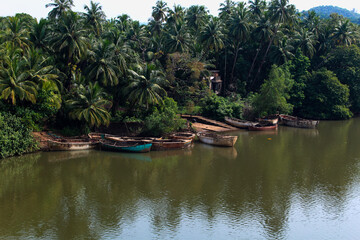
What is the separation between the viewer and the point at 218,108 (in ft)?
159

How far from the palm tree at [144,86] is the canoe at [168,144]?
4888 mm

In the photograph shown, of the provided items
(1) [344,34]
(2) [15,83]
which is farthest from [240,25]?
(2) [15,83]

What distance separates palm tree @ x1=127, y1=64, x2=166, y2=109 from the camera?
37.0 m

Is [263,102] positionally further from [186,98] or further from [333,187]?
[333,187]

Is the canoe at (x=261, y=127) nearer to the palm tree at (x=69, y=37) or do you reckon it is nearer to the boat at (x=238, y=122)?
the boat at (x=238, y=122)

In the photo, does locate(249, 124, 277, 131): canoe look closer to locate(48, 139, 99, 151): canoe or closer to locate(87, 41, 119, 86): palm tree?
locate(87, 41, 119, 86): palm tree

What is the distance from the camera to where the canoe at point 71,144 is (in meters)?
32.1

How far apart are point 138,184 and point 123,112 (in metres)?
17.4

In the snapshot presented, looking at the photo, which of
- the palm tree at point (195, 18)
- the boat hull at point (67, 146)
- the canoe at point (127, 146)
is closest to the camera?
the boat hull at point (67, 146)

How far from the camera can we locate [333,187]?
24.8 m

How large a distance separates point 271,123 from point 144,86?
62.2 ft

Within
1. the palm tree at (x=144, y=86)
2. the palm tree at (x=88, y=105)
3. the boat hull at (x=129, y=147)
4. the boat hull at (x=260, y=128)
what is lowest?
the boat hull at (x=129, y=147)

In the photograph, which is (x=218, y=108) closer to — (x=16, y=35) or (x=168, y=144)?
(x=168, y=144)

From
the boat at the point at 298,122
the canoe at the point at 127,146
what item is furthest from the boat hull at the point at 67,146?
the boat at the point at 298,122
